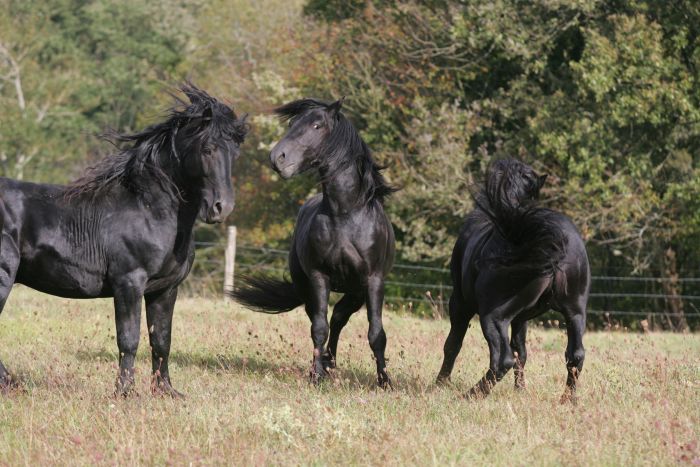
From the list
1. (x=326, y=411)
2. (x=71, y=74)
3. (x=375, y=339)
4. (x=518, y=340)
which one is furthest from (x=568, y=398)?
(x=71, y=74)

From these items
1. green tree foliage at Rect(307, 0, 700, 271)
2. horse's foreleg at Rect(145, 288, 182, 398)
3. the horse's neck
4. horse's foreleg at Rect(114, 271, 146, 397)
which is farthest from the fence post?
horse's foreleg at Rect(114, 271, 146, 397)

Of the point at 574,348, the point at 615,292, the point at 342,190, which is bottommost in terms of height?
the point at 615,292

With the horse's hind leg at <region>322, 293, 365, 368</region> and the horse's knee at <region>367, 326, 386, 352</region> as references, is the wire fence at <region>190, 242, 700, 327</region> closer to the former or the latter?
the horse's hind leg at <region>322, 293, 365, 368</region>

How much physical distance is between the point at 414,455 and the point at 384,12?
792 inches

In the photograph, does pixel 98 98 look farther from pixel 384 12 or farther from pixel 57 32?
pixel 384 12

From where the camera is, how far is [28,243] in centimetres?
726

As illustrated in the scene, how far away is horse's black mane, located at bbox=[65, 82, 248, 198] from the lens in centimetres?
736

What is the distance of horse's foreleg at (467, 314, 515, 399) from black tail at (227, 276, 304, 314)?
307 centimetres

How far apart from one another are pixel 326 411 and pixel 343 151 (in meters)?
3.20

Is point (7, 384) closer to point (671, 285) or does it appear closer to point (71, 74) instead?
point (671, 285)

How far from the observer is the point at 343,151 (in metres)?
8.42

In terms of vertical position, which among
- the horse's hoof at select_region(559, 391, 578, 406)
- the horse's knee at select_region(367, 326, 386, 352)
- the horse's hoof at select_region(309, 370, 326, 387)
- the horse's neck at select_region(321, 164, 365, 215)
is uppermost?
the horse's neck at select_region(321, 164, 365, 215)

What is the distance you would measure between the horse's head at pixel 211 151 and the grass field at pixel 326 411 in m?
1.49

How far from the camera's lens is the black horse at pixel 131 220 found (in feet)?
23.6
